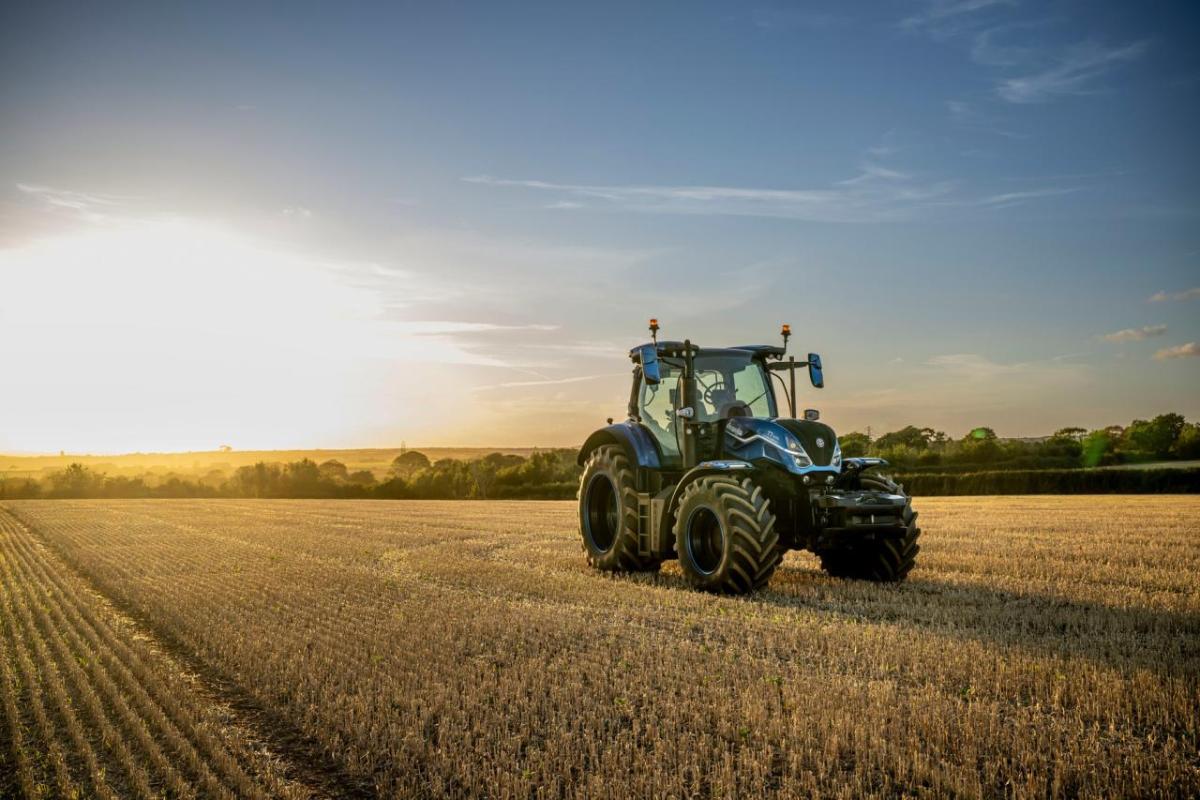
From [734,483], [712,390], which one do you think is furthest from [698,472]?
[712,390]

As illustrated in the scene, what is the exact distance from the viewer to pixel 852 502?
31.9 ft

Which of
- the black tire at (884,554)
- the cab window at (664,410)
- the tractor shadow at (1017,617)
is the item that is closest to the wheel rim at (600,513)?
the cab window at (664,410)

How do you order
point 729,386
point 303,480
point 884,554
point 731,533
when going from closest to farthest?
point 731,533, point 884,554, point 729,386, point 303,480

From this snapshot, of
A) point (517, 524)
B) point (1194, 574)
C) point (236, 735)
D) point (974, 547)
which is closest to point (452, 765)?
point (236, 735)

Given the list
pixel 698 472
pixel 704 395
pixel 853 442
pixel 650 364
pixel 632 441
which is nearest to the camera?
pixel 698 472

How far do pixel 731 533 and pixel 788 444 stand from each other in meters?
1.33

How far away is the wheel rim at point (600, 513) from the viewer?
12836 millimetres

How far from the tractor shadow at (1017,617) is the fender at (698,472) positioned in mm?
871

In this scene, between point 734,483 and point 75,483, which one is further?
point 75,483

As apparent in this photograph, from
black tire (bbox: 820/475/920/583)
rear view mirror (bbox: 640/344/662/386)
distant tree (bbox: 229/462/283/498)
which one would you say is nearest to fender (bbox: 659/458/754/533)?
rear view mirror (bbox: 640/344/662/386)

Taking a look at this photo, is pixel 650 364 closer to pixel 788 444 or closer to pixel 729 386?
pixel 729 386

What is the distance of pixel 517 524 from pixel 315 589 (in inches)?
432

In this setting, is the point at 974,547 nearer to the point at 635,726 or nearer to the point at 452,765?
the point at 635,726

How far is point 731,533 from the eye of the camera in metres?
9.44
